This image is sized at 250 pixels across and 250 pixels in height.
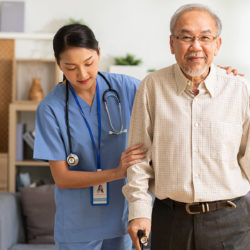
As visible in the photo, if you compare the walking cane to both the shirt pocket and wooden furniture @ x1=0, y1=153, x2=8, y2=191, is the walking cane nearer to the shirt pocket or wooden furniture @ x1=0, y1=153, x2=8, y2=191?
the shirt pocket

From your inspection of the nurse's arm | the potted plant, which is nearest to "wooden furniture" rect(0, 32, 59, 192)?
the potted plant

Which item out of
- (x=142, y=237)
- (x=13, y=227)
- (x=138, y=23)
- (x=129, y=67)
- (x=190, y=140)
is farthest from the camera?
(x=138, y=23)

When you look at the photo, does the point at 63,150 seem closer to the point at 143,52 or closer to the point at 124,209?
the point at 124,209

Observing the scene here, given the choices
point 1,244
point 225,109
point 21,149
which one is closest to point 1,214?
point 1,244

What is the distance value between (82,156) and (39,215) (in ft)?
4.96

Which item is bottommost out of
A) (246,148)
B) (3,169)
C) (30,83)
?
(3,169)

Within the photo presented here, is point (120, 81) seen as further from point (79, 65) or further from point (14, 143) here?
point (14, 143)

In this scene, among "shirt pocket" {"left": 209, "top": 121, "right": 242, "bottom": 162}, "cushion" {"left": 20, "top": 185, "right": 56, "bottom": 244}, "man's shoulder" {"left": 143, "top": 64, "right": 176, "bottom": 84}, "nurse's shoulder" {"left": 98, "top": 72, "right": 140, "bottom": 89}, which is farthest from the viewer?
"cushion" {"left": 20, "top": 185, "right": 56, "bottom": 244}

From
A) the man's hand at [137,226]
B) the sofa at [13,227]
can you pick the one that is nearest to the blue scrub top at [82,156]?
the man's hand at [137,226]

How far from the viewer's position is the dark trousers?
140 centimetres

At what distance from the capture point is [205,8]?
1.37m

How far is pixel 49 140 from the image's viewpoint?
171 centimetres

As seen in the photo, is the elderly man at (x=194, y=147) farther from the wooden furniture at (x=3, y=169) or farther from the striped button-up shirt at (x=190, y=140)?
the wooden furniture at (x=3, y=169)

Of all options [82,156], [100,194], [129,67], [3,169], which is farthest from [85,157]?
[3,169]
